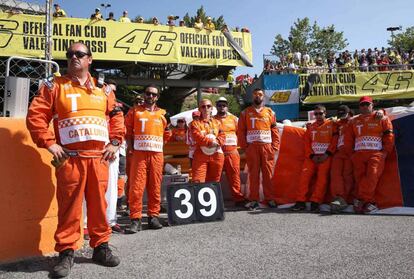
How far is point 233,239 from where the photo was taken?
471 centimetres

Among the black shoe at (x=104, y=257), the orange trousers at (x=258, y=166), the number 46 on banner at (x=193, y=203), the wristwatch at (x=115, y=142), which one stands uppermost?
the wristwatch at (x=115, y=142)

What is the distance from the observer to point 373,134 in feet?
21.5

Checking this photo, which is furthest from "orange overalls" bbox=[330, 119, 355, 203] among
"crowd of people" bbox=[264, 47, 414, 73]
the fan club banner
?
"crowd of people" bbox=[264, 47, 414, 73]

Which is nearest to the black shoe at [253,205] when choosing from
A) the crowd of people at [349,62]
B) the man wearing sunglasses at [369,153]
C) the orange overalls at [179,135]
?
the man wearing sunglasses at [369,153]

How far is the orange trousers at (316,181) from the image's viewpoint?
691 cm

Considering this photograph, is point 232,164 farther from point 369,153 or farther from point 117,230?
point 117,230

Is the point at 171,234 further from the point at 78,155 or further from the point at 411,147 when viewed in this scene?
the point at 411,147

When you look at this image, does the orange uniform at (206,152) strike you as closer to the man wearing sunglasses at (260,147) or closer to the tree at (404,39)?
the man wearing sunglasses at (260,147)

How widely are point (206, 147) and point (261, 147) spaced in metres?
1.08

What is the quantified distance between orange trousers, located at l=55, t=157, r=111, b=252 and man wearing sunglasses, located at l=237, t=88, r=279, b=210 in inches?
142

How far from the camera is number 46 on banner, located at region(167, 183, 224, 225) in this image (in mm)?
5738

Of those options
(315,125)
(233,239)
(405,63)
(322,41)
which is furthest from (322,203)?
(322,41)

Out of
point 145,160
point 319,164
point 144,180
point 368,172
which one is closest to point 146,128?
point 145,160

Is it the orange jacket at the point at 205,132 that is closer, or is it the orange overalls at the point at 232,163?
the orange jacket at the point at 205,132
